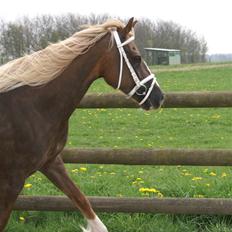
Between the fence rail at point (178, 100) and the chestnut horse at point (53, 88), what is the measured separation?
74 centimetres

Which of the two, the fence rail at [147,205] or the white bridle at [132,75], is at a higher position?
the white bridle at [132,75]

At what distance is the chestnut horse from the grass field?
1.13m

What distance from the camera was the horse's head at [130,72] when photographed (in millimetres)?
3566

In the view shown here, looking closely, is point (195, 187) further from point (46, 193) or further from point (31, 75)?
point (31, 75)

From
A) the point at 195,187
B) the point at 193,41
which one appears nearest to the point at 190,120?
the point at 195,187

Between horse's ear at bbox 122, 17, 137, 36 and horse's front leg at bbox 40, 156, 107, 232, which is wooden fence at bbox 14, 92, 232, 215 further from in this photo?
horse's ear at bbox 122, 17, 137, 36

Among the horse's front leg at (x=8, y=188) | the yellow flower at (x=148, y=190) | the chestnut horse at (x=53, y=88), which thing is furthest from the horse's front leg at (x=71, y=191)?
the yellow flower at (x=148, y=190)

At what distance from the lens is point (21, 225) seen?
451 centimetres

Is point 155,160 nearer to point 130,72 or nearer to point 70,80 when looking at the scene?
point 130,72

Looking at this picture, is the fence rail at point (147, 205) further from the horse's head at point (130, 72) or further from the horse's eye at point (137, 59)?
the horse's eye at point (137, 59)

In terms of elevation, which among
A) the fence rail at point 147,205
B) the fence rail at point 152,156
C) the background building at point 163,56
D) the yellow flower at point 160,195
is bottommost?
the background building at point 163,56

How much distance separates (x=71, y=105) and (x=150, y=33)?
137 feet

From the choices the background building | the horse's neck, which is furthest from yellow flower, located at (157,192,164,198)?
the background building

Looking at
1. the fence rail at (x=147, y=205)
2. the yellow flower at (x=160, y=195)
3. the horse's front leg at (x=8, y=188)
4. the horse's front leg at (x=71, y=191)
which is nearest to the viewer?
the horse's front leg at (x=8, y=188)
